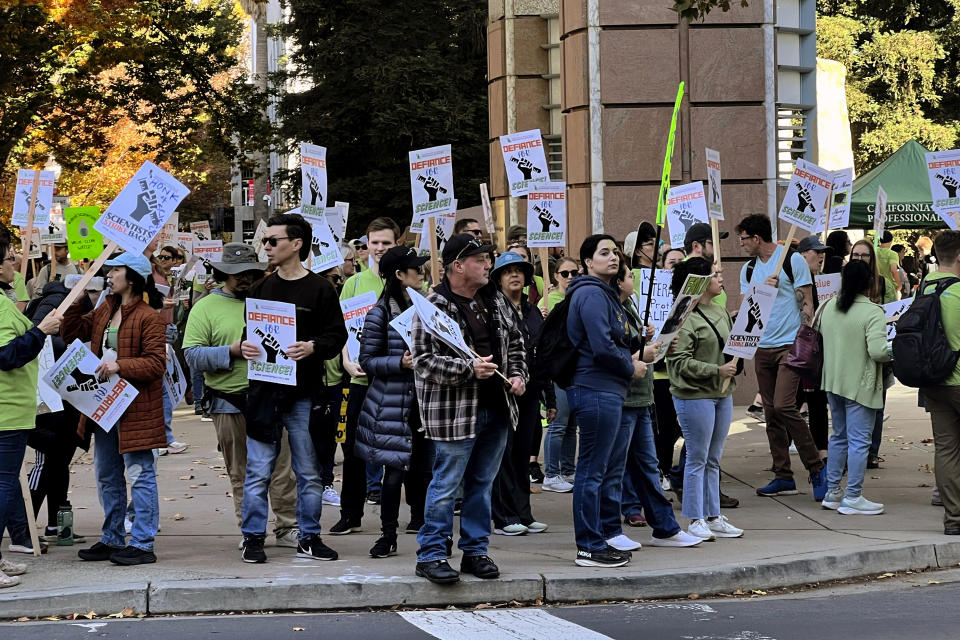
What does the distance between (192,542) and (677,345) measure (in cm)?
355

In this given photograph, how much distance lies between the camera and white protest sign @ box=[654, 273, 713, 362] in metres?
8.43

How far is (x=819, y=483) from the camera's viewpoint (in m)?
10.9

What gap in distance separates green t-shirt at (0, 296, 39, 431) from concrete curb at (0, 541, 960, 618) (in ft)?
3.19

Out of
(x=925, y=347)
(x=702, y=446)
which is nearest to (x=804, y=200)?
(x=925, y=347)

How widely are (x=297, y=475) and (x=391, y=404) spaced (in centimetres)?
76

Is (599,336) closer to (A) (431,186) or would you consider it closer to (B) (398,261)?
(B) (398,261)

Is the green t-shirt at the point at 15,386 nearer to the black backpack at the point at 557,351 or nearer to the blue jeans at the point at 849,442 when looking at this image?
the black backpack at the point at 557,351

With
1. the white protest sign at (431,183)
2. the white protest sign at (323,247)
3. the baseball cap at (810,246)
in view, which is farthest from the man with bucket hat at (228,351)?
the baseball cap at (810,246)

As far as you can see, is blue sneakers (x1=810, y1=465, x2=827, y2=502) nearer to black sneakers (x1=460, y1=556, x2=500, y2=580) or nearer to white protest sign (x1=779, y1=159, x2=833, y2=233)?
white protest sign (x1=779, y1=159, x2=833, y2=233)

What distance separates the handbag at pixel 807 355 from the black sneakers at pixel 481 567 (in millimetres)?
4055

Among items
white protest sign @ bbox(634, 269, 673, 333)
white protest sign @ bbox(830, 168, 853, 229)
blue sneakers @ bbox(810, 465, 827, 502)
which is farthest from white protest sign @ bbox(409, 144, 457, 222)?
white protest sign @ bbox(830, 168, 853, 229)

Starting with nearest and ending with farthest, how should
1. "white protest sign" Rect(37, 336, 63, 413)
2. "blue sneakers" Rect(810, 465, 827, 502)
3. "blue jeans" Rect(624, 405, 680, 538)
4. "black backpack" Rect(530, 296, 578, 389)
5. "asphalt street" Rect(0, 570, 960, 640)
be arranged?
"asphalt street" Rect(0, 570, 960, 640) < "black backpack" Rect(530, 296, 578, 389) < "white protest sign" Rect(37, 336, 63, 413) < "blue jeans" Rect(624, 405, 680, 538) < "blue sneakers" Rect(810, 465, 827, 502)

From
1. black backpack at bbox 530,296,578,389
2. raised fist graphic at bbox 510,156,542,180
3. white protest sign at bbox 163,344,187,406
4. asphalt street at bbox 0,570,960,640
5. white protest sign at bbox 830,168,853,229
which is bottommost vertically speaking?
asphalt street at bbox 0,570,960,640

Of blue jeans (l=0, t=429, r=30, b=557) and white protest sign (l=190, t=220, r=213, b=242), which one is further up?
white protest sign (l=190, t=220, r=213, b=242)
